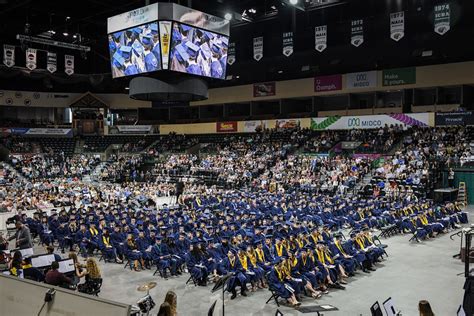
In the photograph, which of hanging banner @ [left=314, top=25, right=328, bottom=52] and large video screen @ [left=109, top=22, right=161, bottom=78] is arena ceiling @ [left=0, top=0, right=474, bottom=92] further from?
large video screen @ [left=109, top=22, right=161, bottom=78]

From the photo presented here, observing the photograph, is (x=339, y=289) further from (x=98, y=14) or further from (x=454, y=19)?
(x=98, y=14)

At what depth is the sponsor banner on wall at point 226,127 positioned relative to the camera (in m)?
46.6

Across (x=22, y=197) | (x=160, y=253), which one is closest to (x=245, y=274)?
(x=160, y=253)

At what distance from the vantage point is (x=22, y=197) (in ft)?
81.7

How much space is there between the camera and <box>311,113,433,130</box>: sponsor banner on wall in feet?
112

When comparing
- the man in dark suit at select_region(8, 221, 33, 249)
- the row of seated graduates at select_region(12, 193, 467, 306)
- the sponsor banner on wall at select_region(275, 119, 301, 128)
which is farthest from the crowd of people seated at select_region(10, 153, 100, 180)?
the man in dark suit at select_region(8, 221, 33, 249)

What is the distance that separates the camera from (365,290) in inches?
463

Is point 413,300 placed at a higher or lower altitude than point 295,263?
lower

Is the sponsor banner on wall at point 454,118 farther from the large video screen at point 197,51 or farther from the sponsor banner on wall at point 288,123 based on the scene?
the large video screen at point 197,51

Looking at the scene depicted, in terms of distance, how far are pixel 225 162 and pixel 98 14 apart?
1706 cm

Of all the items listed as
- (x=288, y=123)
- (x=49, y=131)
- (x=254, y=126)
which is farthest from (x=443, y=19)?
(x=49, y=131)

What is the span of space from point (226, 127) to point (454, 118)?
23.0 m

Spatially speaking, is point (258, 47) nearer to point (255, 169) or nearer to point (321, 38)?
point (321, 38)

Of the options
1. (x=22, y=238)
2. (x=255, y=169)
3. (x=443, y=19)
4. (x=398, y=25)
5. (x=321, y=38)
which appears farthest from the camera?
(x=255, y=169)
